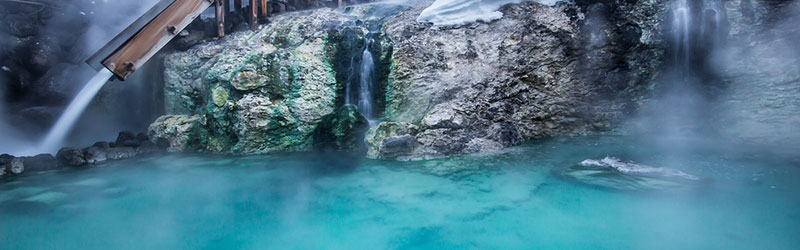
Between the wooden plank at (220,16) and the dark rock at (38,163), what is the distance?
3294mm

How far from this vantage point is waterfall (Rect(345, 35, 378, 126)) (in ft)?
20.2

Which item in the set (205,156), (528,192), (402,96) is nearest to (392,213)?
(528,192)

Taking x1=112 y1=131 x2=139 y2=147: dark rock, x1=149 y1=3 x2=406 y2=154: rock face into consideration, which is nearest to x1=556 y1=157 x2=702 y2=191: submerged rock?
x1=149 y1=3 x2=406 y2=154: rock face

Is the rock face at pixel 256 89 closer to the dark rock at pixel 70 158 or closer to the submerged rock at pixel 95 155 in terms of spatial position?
the submerged rock at pixel 95 155

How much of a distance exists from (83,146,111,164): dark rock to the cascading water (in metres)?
1.36

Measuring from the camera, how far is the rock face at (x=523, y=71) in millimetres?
5520

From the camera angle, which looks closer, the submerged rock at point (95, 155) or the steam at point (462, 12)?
the submerged rock at point (95, 155)

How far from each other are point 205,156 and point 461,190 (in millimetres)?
4322

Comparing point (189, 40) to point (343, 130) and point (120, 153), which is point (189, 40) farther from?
point (343, 130)

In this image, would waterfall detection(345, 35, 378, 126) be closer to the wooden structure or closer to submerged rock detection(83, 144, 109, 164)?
the wooden structure

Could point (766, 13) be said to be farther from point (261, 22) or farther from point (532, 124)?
point (261, 22)

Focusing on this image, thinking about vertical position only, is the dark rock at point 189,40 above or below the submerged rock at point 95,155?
above

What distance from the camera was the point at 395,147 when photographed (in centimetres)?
518

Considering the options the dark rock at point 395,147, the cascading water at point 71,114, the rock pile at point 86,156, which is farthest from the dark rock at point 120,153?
the dark rock at point 395,147
